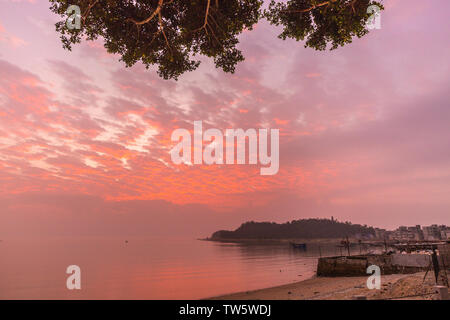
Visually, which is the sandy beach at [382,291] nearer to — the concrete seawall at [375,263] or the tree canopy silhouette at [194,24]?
the concrete seawall at [375,263]

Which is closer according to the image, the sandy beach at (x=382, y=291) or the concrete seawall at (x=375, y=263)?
the sandy beach at (x=382, y=291)

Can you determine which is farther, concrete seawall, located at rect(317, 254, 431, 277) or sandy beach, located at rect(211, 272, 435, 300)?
concrete seawall, located at rect(317, 254, 431, 277)

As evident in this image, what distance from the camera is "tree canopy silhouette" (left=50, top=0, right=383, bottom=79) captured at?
1065 cm

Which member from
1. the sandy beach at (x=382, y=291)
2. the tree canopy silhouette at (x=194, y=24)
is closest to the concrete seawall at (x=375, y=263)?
the sandy beach at (x=382, y=291)

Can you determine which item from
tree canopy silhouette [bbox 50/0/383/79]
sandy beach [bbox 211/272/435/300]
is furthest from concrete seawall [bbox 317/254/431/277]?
tree canopy silhouette [bbox 50/0/383/79]

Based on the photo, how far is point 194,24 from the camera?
38.1 ft

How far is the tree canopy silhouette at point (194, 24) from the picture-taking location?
10.6 meters

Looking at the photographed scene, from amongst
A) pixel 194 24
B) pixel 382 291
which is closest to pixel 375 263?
pixel 382 291

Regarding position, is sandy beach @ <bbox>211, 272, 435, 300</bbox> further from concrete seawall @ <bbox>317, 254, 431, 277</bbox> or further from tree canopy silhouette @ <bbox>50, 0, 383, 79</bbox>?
tree canopy silhouette @ <bbox>50, 0, 383, 79</bbox>

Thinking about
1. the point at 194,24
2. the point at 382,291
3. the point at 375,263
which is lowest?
the point at 375,263

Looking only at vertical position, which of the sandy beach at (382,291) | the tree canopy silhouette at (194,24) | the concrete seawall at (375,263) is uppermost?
the tree canopy silhouette at (194,24)

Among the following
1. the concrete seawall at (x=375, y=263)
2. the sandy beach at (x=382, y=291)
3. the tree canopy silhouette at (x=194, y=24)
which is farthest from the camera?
the concrete seawall at (x=375, y=263)

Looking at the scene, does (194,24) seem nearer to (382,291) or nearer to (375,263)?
(382,291)
